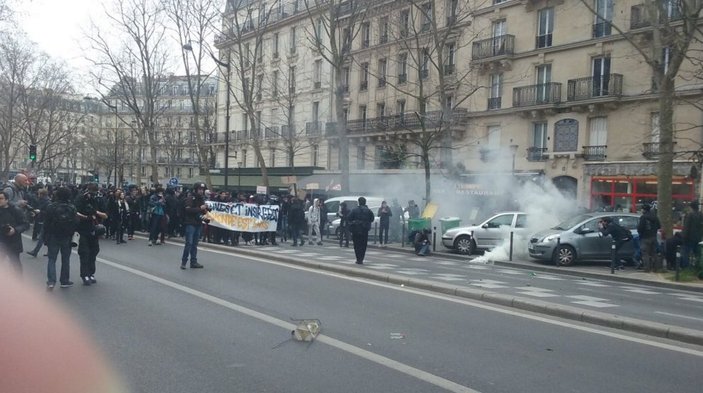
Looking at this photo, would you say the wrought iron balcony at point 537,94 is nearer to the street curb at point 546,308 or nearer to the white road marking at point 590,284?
the white road marking at point 590,284

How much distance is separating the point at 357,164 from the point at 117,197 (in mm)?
25178

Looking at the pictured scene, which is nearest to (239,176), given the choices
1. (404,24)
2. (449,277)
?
(404,24)

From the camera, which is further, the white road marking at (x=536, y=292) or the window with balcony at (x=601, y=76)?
the window with balcony at (x=601, y=76)

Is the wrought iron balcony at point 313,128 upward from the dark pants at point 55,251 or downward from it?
upward

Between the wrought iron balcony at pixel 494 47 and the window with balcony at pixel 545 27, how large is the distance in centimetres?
147

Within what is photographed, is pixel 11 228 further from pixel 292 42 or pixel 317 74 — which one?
pixel 292 42

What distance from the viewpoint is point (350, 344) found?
6.88 m

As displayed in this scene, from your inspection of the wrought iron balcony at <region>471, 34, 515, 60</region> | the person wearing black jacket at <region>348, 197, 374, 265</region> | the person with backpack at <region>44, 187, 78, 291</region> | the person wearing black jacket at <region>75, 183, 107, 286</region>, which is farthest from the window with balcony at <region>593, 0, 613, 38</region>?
the person with backpack at <region>44, 187, 78, 291</region>

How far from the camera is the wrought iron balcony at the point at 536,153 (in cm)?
3198

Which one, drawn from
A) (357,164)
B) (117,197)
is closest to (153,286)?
(117,197)

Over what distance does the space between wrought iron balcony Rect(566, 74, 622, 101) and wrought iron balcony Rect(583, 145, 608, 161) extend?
7.86 ft

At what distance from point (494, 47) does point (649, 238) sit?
20092 millimetres

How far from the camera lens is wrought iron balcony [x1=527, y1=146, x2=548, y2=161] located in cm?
3198

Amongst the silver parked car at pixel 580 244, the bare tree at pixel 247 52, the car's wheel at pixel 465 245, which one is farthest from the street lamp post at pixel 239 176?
the silver parked car at pixel 580 244
